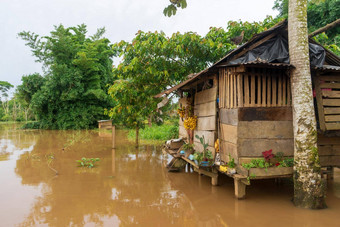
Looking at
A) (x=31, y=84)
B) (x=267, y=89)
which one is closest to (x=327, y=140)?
(x=267, y=89)

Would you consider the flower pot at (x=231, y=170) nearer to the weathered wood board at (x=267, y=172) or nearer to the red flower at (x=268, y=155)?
the weathered wood board at (x=267, y=172)

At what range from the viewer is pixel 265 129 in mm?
6047

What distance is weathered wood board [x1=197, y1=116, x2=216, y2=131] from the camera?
285 inches

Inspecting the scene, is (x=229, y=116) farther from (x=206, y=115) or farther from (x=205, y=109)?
(x=205, y=109)

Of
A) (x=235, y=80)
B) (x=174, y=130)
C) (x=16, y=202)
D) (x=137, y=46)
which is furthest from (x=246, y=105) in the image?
(x=174, y=130)

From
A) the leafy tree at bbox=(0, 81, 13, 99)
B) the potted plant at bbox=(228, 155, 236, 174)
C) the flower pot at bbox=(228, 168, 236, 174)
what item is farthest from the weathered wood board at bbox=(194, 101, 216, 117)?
the leafy tree at bbox=(0, 81, 13, 99)

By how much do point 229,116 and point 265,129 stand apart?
0.91 metres

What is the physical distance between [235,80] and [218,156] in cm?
217

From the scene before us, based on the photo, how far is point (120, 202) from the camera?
6293 millimetres

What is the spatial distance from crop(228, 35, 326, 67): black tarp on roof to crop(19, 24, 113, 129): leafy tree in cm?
2065

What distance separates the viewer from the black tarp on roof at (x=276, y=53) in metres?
6.34

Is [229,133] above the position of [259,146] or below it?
above

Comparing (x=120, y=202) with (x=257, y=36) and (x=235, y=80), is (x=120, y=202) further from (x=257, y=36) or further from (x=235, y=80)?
(x=257, y=36)

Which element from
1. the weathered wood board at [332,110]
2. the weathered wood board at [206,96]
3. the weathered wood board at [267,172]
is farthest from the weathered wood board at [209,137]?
the weathered wood board at [332,110]
